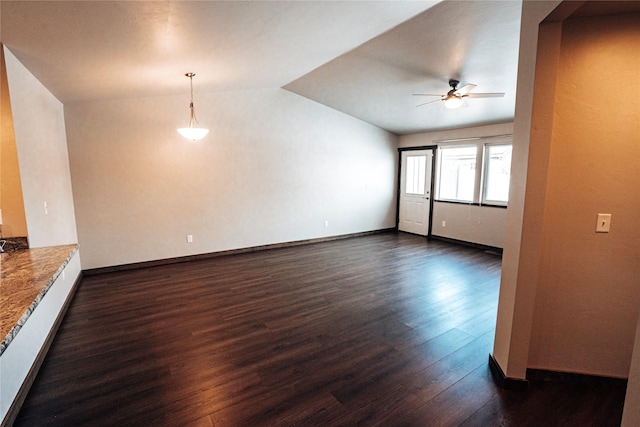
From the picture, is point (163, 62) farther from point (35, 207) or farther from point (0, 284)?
point (0, 284)

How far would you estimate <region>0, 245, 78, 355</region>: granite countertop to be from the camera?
5.65 feet

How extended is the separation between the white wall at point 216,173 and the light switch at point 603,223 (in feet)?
15.5

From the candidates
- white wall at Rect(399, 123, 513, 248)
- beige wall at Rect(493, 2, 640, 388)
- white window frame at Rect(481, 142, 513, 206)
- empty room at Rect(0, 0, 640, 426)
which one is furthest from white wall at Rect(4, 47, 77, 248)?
white window frame at Rect(481, 142, 513, 206)

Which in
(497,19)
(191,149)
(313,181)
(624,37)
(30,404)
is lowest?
(30,404)

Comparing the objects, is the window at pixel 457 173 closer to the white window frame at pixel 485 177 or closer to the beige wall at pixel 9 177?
the white window frame at pixel 485 177

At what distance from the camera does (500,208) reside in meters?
5.66

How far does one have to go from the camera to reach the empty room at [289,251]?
1.91 meters

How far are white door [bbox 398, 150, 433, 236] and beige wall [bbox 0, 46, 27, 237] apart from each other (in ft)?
21.4

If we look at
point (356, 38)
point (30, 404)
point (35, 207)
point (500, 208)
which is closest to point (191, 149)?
point (35, 207)

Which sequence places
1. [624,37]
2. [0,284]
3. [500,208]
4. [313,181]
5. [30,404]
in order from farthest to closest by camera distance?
1. [313,181]
2. [500,208]
3. [0,284]
4. [30,404]
5. [624,37]

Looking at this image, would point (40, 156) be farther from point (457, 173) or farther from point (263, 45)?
point (457, 173)

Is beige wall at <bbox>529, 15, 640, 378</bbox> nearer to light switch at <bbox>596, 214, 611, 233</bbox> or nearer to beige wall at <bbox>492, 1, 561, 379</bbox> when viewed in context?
light switch at <bbox>596, 214, 611, 233</bbox>

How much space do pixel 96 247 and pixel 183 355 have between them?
300cm

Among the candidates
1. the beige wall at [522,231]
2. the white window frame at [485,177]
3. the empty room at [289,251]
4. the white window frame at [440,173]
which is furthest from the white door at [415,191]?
the beige wall at [522,231]
